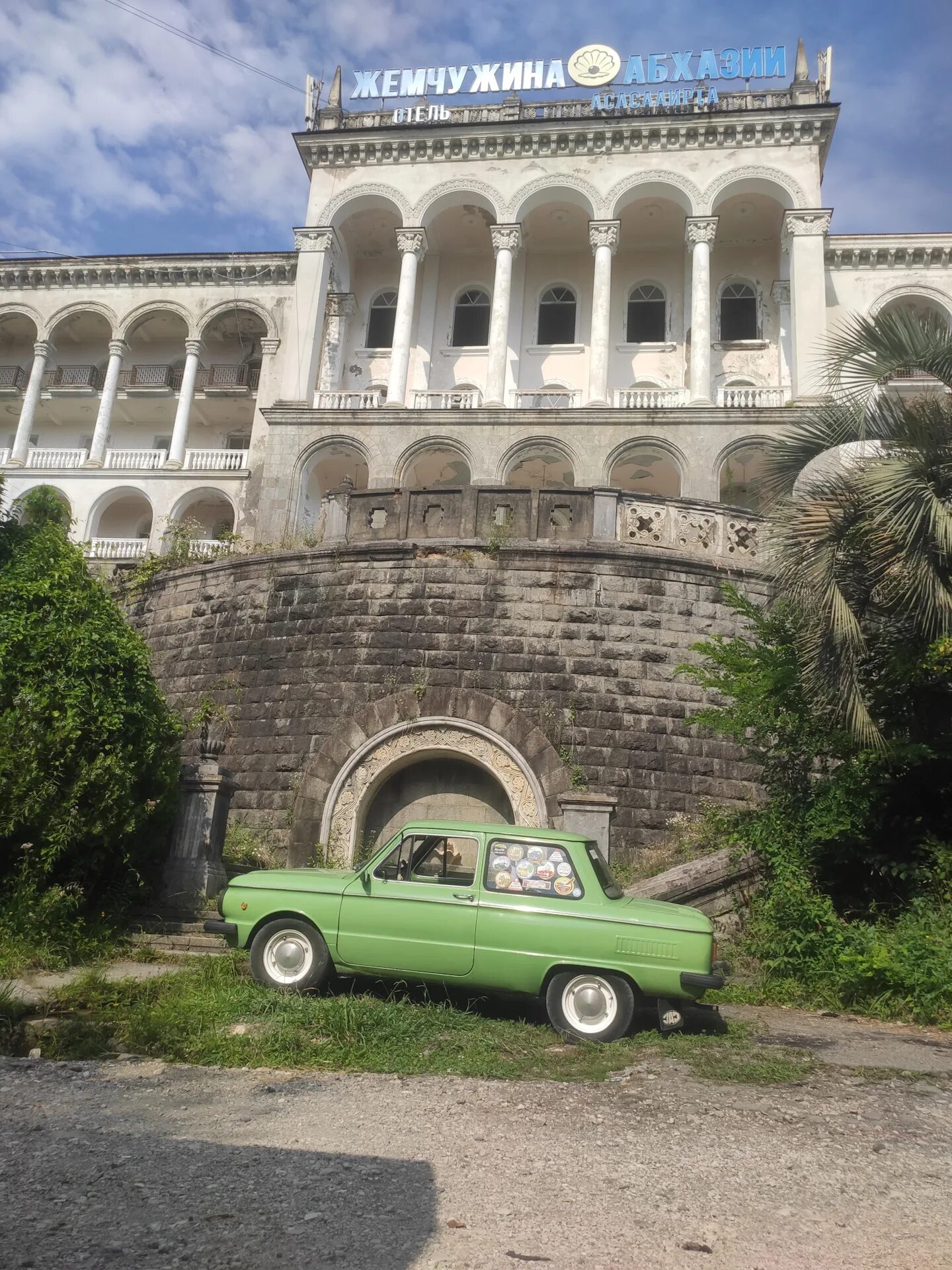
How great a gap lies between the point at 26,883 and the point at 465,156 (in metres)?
25.8

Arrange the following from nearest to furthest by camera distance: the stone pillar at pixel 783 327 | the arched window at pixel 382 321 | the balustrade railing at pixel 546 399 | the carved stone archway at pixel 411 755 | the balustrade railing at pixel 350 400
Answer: the carved stone archway at pixel 411 755 < the balustrade railing at pixel 546 399 < the balustrade railing at pixel 350 400 < the stone pillar at pixel 783 327 < the arched window at pixel 382 321

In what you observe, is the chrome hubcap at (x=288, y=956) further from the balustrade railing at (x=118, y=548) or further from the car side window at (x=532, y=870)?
the balustrade railing at (x=118, y=548)

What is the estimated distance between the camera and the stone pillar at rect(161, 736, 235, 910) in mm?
10602

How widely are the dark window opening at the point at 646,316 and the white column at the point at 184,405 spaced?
46.4 feet

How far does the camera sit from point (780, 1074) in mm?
5824

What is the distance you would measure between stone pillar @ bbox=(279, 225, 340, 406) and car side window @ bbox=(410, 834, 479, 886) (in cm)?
2109

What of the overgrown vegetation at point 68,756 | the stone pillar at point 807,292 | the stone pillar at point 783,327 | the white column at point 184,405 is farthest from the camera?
the white column at point 184,405

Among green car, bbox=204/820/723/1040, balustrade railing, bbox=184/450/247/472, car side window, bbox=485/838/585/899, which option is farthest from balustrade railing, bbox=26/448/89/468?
car side window, bbox=485/838/585/899

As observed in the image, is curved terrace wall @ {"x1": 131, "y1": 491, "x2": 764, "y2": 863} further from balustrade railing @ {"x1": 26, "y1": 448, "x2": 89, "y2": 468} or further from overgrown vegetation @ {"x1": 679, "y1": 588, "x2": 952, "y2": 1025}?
balustrade railing @ {"x1": 26, "y1": 448, "x2": 89, "y2": 468}

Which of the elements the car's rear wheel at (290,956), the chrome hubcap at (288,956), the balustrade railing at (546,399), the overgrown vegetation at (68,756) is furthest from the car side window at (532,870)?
the balustrade railing at (546,399)

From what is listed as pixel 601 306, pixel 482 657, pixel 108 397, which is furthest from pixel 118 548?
pixel 482 657

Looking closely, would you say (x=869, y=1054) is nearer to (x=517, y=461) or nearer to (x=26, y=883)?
(x=26, y=883)

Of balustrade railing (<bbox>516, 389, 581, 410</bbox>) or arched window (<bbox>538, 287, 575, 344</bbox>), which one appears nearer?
balustrade railing (<bbox>516, 389, 581, 410</bbox>)

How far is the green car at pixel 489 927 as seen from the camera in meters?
6.57
